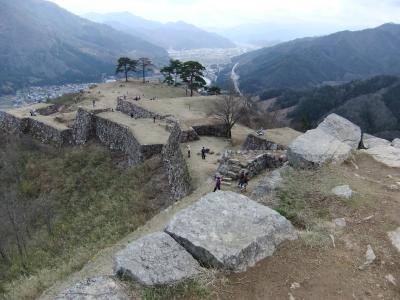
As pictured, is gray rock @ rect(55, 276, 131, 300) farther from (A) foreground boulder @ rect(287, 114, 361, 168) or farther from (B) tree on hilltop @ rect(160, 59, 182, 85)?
(B) tree on hilltop @ rect(160, 59, 182, 85)

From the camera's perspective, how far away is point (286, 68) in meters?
188

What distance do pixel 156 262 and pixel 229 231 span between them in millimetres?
1538

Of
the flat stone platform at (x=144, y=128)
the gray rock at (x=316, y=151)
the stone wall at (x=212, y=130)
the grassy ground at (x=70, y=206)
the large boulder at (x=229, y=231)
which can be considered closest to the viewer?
the large boulder at (x=229, y=231)

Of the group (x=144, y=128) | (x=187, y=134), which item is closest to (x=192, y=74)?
(x=144, y=128)

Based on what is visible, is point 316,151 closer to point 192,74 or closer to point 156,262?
point 156,262

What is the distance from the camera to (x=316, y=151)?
42.0 feet

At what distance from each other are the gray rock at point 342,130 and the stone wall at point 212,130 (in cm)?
1165

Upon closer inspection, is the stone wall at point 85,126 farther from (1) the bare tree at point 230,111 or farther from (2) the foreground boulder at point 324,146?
(2) the foreground boulder at point 324,146

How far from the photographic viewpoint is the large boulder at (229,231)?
7.34m

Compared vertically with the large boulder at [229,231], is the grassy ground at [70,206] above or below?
below

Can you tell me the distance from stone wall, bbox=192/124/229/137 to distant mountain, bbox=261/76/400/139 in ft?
168

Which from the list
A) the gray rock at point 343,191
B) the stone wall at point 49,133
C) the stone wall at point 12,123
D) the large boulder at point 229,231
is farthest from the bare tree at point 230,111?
the large boulder at point 229,231

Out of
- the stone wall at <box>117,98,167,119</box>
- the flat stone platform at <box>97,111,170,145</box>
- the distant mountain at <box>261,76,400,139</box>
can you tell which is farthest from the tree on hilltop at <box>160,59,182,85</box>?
the distant mountain at <box>261,76,400,139</box>

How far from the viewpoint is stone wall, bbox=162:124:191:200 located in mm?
18562
